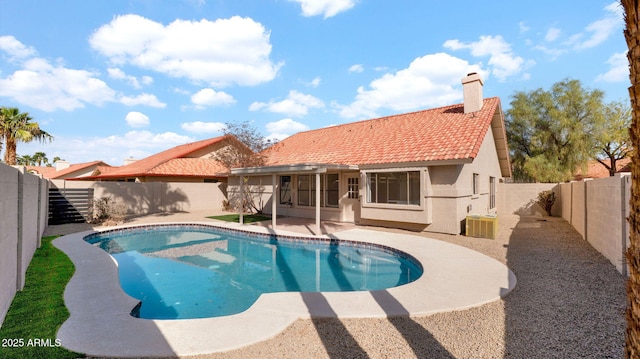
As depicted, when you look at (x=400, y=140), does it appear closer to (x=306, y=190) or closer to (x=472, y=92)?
(x=472, y=92)

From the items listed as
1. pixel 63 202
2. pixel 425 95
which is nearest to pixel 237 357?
pixel 63 202

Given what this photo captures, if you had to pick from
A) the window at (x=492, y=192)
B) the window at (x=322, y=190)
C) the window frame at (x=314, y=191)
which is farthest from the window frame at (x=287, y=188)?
the window at (x=492, y=192)

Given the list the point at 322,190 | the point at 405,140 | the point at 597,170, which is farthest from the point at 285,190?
the point at 597,170

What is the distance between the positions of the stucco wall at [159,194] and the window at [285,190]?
26.4ft

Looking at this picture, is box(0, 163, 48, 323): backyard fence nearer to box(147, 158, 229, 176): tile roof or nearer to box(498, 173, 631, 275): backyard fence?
box(498, 173, 631, 275): backyard fence

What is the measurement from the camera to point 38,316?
5074 millimetres

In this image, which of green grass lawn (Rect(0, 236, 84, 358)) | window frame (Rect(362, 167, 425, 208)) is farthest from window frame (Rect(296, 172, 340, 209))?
green grass lawn (Rect(0, 236, 84, 358))

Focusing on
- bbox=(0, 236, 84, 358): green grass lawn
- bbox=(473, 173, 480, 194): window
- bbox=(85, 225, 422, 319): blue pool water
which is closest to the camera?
bbox=(0, 236, 84, 358): green grass lawn

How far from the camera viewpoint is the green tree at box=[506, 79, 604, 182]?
2709cm

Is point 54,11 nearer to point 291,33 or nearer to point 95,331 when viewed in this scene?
point 291,33

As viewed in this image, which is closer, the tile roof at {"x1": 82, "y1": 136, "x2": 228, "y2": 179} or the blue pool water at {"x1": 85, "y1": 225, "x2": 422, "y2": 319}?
the blue pool water at {"x1": 85, "y1": 225, "x2": 422, "y2": 319}

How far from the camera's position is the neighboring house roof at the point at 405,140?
539 inches

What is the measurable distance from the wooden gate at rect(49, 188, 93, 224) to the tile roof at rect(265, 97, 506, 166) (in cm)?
1121

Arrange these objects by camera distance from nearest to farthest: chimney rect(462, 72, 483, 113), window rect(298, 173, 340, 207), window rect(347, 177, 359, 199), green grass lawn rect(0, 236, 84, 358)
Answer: green grass lawn rect(0, 236, 84, 358) → window rect(347, 177, 359, 199) → chimney rect(462, 72, 483, 113) → window rect(298, 173, 340, 207)
